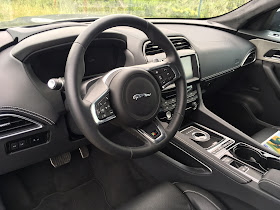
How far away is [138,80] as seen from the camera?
1086 millimetres

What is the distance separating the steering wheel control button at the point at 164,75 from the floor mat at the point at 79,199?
0.88 m

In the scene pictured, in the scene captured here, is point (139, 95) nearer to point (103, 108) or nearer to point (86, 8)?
point (103, 108)

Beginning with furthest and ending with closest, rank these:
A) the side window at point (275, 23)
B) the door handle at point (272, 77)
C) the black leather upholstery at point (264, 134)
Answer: the side window at point (275, 23), the door handle at point (272, 77), the black leather upholstery at point (264, 134)

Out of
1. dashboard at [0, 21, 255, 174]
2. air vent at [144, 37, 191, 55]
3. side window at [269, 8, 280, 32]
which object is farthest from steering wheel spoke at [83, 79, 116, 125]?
side window at [269, 8, 280, 32]

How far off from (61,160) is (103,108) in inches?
31.4

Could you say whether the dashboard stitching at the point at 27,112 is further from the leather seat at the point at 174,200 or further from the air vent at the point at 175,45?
the air vent at the point at 175,45

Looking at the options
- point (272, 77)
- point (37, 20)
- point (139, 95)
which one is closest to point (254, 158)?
point (139, 95)

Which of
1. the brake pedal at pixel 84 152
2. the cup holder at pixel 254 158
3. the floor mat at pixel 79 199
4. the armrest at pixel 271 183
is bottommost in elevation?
the floor mat at pixel 79 199

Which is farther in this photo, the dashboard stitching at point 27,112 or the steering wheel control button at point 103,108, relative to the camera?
the dashboard stitching at point 27,112

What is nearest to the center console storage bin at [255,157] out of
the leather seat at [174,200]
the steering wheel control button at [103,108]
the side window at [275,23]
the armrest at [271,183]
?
the armrest at [271,183]

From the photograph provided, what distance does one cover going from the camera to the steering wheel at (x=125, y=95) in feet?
3.08

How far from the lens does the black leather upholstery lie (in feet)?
6.80

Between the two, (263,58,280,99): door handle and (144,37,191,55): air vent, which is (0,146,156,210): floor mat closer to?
(144,37,191,55): air vent

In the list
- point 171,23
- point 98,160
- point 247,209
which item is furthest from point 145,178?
point 171,23
